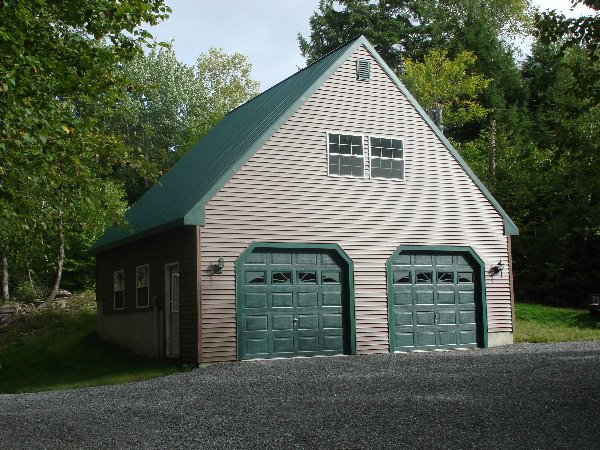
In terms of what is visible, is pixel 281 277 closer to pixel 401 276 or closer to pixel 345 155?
pixel 401 276

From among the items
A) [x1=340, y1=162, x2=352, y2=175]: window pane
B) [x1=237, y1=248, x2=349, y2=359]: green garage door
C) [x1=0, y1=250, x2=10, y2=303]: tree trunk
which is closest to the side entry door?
[x1=237, y1=248, x2=349, y2=359]: green garage door

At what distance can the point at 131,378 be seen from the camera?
55.2 feet

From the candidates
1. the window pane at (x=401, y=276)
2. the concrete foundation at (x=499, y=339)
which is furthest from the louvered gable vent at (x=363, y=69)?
the concrete foundation at (x=499, y=339)

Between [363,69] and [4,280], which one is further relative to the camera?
[4,280]

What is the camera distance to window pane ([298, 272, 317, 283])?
725 inches

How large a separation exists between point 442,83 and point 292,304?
27.7 meters

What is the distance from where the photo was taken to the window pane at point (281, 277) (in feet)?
59.3

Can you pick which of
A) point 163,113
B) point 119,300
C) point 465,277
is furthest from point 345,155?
point 163,113

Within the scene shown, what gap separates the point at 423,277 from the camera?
20.1 metres

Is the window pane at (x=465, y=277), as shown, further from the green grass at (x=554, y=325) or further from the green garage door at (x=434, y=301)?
the green grass at (x=554, y=325)

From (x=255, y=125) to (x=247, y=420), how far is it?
11556mm

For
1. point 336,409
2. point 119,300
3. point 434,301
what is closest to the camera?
point 336,409

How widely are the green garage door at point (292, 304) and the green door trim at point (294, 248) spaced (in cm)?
4

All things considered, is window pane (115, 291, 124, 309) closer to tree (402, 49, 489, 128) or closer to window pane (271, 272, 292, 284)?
window pane (271, 272, 292, 284)
